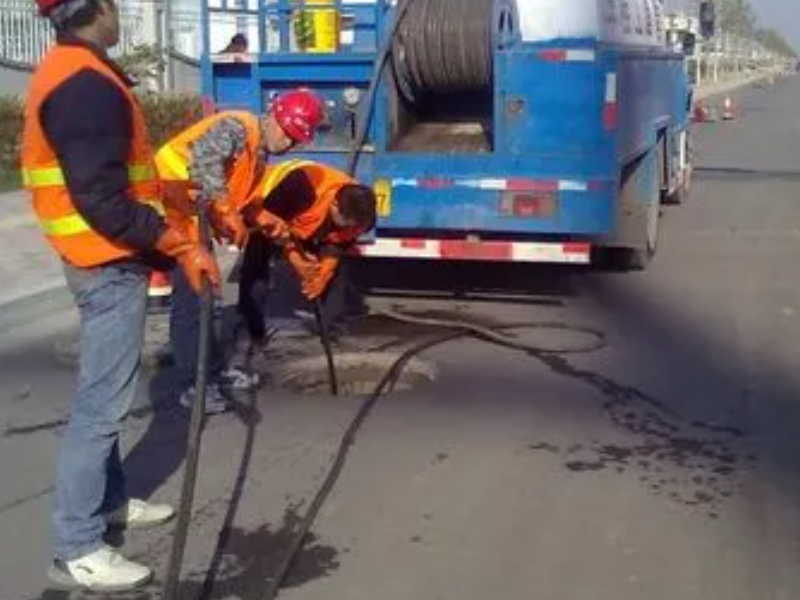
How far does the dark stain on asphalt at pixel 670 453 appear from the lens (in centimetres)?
546

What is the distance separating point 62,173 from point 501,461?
2.51 metres

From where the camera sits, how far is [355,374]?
7383 millimetres

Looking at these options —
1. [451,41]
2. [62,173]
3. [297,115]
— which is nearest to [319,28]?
[451,41]

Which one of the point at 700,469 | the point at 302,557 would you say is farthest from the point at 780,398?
the point at 302,557

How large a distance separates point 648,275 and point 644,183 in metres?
0.73

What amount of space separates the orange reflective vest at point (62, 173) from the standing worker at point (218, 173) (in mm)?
647

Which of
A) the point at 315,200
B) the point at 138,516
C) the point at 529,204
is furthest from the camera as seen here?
the point at 529,204

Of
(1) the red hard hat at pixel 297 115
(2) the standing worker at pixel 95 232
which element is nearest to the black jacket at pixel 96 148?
(2) the standing worker at pixel 95 232

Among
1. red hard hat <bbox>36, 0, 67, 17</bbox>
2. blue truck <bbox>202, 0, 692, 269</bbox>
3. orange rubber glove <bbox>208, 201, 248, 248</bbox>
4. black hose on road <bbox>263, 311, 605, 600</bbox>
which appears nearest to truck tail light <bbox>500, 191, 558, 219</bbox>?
blue truck <bbox>202, 0, 692, 269</bbox>

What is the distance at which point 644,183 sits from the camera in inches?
416

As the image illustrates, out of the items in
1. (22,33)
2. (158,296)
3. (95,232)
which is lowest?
(158,296)

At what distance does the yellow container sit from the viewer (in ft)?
30.2

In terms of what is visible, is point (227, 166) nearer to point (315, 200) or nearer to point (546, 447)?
point (315, 200)

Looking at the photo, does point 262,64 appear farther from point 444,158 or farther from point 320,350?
point 320,350
